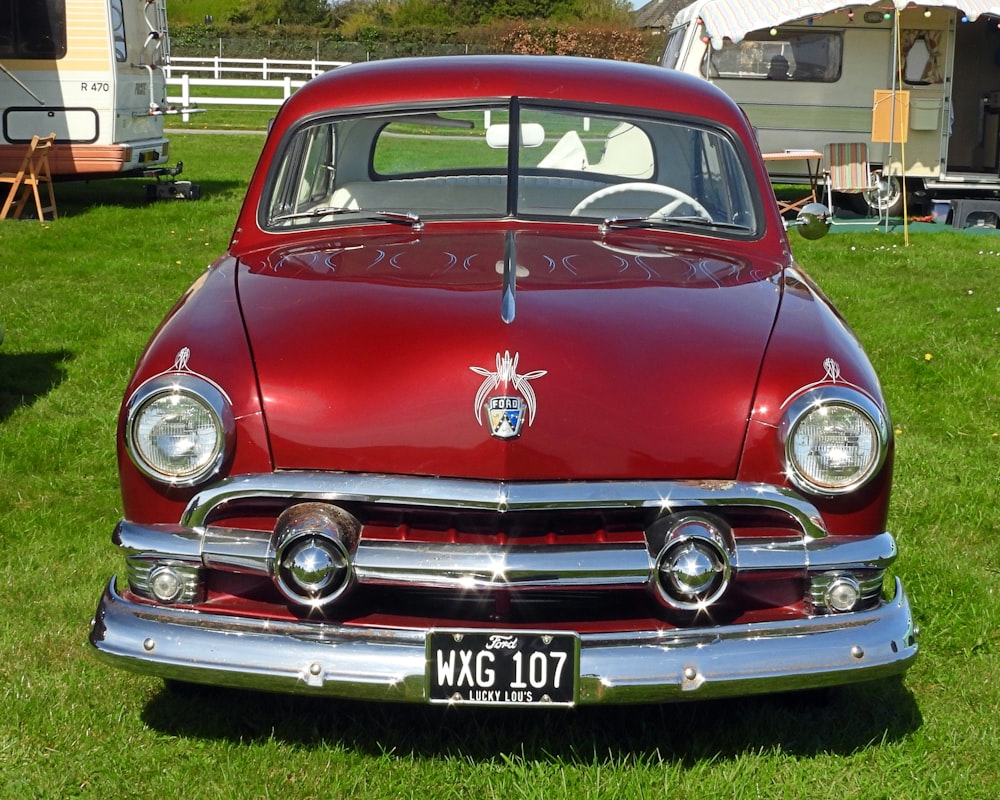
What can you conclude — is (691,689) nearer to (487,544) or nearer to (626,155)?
(487,544)

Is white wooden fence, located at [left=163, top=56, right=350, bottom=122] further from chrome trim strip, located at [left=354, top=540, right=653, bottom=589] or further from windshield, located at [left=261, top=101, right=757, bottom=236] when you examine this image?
chrome trim strip, located at [left=354, top=540, right=653, bottom=589]

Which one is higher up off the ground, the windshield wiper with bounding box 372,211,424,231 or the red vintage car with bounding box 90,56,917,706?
the windshield wiper with bounding box 372,211,424,231

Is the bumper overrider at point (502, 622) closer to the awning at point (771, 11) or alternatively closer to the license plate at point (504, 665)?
the license plate at point (504, 665)

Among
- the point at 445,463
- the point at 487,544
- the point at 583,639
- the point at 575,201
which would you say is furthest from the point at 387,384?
the point at 575,201

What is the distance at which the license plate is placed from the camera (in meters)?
2.77

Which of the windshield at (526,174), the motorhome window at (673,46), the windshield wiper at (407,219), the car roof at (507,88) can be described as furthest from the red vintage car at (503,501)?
the motorhome window at (673,46)

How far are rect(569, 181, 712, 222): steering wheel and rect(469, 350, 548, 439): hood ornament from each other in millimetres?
1340

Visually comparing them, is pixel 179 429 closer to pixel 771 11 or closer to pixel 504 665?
pixel 504 665

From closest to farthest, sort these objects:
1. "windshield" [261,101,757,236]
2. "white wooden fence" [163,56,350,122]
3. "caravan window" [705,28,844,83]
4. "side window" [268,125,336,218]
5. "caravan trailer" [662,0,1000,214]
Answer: "windshield" [261,101,757,236] → "side window" [268,125,336,218] → "caravan trailer" [662,0,1000,214] → "caravan window" [705,28,844,83] → "white wooden fence" [163,56,350,122]

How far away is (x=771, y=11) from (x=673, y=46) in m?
3.38

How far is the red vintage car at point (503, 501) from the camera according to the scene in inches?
110

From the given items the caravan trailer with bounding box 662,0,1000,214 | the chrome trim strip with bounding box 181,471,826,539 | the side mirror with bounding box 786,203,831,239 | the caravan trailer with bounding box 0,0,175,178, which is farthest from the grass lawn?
the caravan trailer with bounding box 662,0,1000,214

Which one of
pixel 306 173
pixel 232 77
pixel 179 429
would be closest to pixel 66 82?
pixel 306 173

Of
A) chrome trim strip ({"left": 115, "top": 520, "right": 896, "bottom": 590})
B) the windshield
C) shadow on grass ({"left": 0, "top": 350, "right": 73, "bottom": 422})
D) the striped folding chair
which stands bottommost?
shadow on grass ({"left": 0, "top": 350, "right": 73, "bottom": 422})
